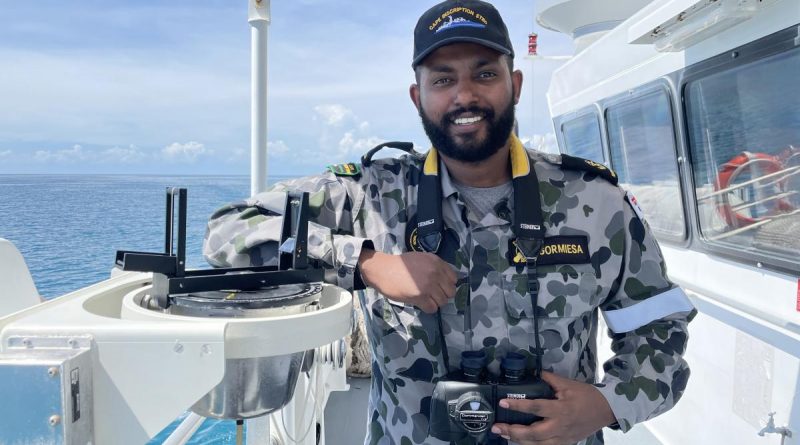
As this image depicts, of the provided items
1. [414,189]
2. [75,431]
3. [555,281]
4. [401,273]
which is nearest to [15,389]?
[75,431]

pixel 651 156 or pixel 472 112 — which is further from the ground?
pixel 651 156

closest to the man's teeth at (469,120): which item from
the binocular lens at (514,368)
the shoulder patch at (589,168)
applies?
the shoulder patch at (589,168)

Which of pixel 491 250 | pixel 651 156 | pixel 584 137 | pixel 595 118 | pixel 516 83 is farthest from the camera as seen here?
pixel 584 137

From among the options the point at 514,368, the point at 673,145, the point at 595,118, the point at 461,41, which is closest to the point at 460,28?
the point at 461,41

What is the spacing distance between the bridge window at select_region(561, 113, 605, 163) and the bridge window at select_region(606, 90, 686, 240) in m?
0.23

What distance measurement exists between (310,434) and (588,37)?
3.87 meters

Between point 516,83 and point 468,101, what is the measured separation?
0.75 ft

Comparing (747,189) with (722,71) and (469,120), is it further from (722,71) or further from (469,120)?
(469,120)

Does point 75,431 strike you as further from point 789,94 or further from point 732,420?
point 732,420

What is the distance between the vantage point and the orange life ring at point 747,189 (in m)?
2.22

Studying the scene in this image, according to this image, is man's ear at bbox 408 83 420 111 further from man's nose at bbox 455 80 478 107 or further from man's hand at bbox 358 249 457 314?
man's hand at bbox 358 249 457 314

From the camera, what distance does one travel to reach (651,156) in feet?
10.5

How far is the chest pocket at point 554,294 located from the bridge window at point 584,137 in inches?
108

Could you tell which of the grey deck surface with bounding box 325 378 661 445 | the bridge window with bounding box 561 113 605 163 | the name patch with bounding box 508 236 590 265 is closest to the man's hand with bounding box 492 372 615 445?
the name patch with bounding box 508 236 590 265
